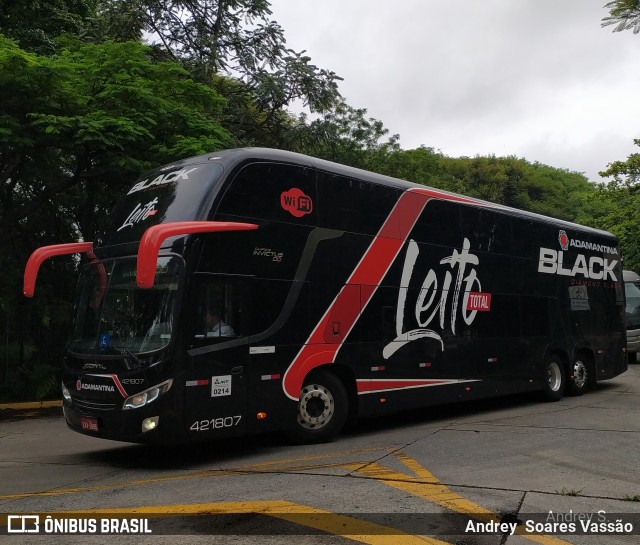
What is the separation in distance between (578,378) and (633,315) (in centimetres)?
948

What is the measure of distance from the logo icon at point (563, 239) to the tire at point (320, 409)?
23.3ft

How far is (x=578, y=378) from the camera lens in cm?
1466

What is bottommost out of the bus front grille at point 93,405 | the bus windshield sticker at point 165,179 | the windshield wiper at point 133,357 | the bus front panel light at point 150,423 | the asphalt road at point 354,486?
the asphalt road at point 354,486

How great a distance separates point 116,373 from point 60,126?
628 cm

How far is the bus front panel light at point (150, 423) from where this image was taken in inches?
302

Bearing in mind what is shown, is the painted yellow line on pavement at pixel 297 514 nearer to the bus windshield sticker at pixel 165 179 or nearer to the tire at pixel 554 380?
the bus windshield sticker at pixel 165 179

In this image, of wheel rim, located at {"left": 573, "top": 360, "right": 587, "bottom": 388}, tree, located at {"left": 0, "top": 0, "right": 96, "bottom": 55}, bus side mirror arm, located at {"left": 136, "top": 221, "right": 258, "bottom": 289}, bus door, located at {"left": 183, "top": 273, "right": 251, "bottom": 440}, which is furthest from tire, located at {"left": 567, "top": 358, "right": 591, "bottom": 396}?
tree, located at {"left": 0, "top": 0, "right": 96, "bottom": 55}

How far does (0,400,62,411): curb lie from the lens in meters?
14.3

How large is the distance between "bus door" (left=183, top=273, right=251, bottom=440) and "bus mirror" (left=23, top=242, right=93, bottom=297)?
7.20 feet

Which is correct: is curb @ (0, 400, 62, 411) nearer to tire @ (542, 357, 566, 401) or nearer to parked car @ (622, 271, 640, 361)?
tire @ (542, 357, 566, 401)

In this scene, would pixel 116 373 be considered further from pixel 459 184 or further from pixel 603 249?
pixel 459 184

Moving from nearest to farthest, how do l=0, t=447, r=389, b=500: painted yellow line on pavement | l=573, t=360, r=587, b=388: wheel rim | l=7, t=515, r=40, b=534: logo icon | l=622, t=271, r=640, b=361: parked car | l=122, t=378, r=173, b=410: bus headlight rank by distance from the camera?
l=7, t=515, r=40, b=534: logo icon → l=0, t=447, r=389, b=500: painted yellow line on pavement → l=122, t=378, r=173, b=410: bus headlight → l=573, t=360, r=587, b=388: wheel rim → l=622, t=271, r=640, b=361: parked car

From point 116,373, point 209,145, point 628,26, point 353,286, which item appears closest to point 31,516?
point 116,373

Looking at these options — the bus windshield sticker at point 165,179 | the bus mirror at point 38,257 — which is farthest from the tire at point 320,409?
the bus mirror at point 38,257
